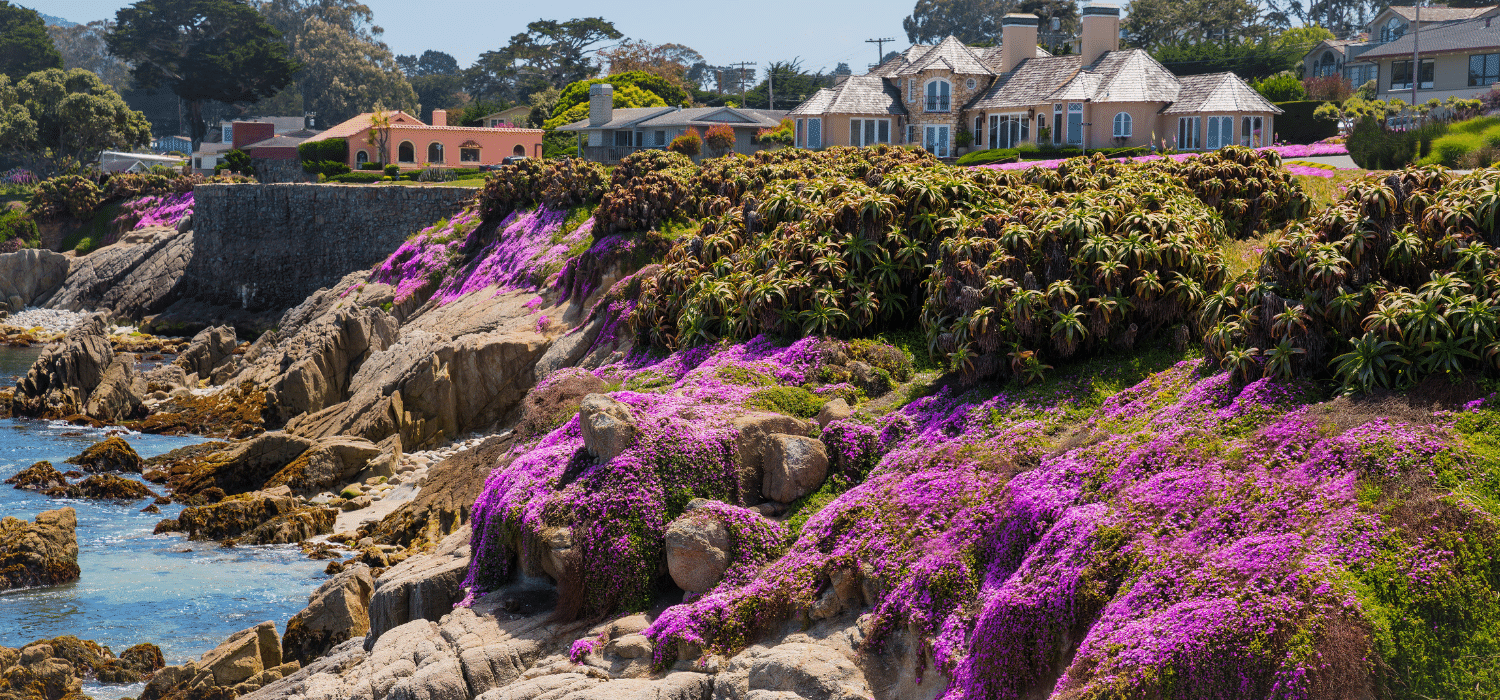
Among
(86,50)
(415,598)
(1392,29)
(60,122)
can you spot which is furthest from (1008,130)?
(86,50)

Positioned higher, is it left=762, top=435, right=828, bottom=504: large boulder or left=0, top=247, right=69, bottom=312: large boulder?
left=0, top=247, right=69, bottom=312: large boulder

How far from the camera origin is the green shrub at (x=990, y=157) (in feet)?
166

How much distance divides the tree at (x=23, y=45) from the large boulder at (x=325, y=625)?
424 feet

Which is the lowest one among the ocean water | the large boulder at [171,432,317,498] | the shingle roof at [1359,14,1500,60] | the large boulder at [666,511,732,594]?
the ocean water

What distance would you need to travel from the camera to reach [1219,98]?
2013 inches

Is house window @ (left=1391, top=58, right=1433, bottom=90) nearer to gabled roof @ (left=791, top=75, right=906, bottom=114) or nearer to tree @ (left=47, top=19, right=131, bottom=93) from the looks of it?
gabled roof @ (left=791, top=75, right=906, bottom=114)

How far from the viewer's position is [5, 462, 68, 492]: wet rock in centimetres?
3170

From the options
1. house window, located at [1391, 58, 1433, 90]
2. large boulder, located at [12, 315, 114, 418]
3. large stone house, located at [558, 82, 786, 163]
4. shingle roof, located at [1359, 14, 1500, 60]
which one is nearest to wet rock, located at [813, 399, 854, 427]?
large boulder, located at [12, 315, 114, 418]

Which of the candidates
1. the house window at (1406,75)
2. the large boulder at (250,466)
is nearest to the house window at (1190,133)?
the house window at (1406,75)

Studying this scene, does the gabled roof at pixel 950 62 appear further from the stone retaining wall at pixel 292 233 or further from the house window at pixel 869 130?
the stone retaining wall at pixel 292 233

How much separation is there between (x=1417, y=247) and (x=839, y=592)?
852 cm

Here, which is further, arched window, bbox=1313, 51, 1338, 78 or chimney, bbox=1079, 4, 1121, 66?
arched window, bbox=1313, 51, 1338, 78

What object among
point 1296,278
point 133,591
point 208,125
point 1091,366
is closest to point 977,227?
point 1091,366

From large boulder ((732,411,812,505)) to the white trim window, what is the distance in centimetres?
4410
